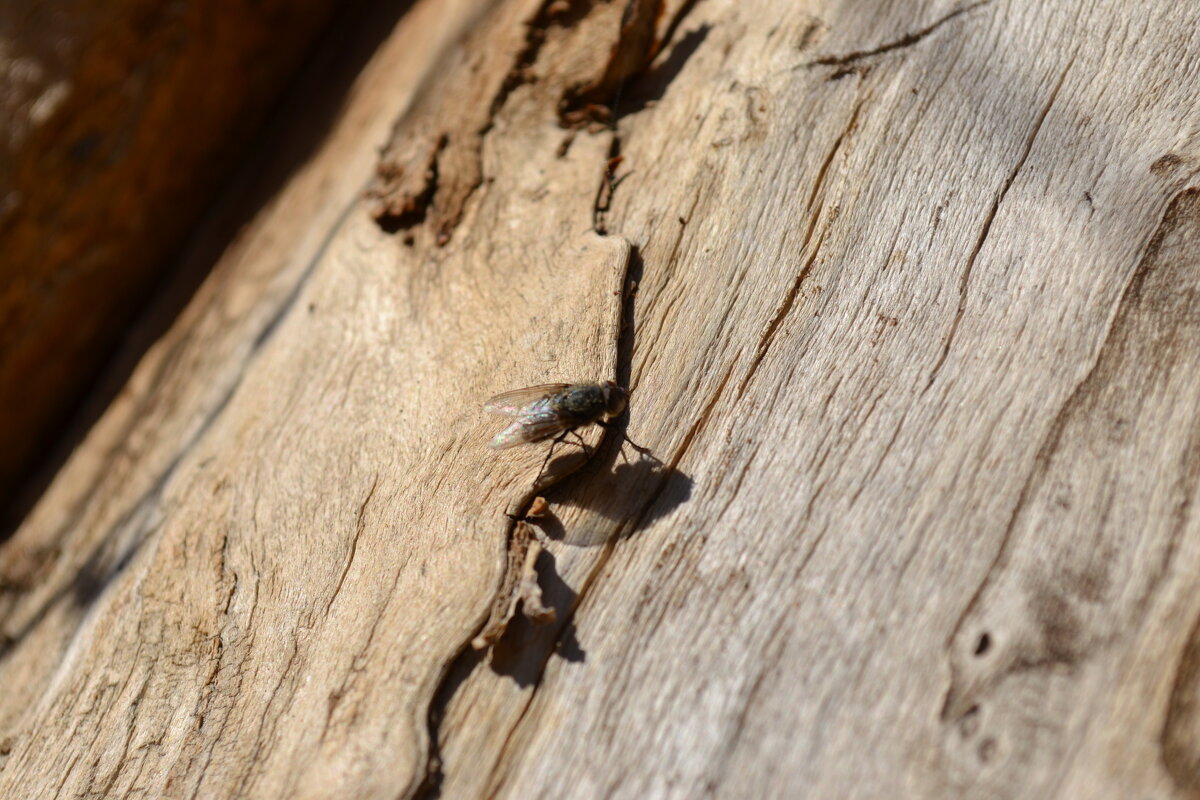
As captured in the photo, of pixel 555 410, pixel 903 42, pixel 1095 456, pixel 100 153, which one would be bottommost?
pixel 100 153

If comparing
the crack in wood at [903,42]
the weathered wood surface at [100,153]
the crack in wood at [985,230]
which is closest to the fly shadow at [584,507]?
the crack in wood at [985,230]

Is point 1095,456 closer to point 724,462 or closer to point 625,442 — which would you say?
point 724,462

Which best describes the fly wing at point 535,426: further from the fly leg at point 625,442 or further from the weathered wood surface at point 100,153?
the weathered wood surface at point 100,153

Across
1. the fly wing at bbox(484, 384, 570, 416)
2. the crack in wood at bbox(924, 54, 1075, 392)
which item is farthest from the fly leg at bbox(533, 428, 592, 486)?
the crack in wood at bbox(924, 54, 1075, 392)

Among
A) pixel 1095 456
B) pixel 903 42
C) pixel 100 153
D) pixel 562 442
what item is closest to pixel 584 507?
pixel 562 442

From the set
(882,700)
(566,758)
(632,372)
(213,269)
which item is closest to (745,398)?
(632,372)

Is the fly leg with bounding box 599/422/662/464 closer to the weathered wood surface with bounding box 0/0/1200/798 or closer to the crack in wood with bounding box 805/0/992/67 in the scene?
the weathered wood surface with bounding box 0/0/1200/798

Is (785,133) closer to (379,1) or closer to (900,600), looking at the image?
(900,600)
